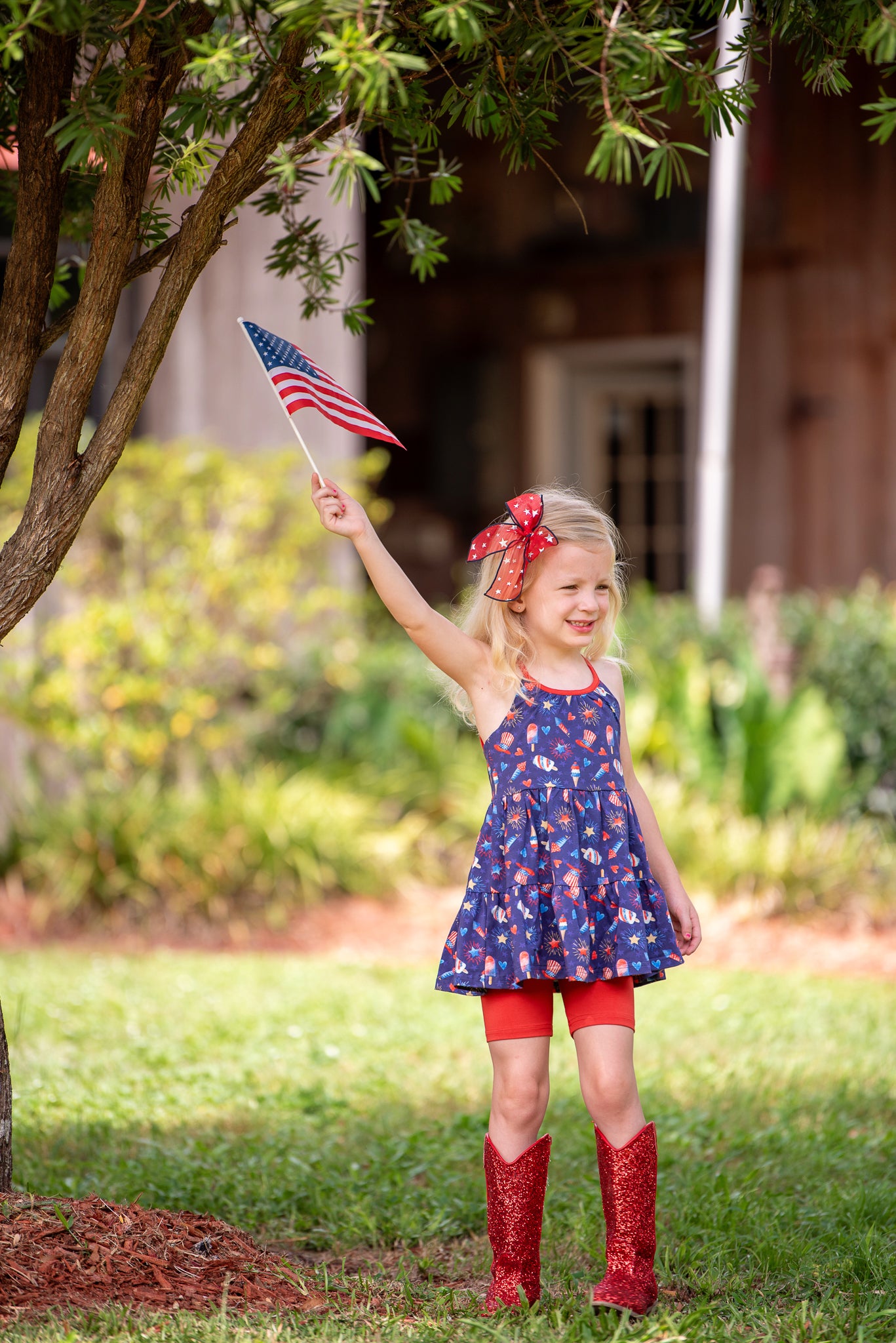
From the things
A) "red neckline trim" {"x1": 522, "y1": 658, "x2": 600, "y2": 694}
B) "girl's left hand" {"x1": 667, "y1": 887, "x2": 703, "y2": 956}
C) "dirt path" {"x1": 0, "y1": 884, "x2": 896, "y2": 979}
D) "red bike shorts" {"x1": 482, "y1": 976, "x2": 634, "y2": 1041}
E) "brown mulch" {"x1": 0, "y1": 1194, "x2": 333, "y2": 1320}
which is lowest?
"dirt path" {"x1": 0, "y1": 884, "x2": 896, "y2": 979}

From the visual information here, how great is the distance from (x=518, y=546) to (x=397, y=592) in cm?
29

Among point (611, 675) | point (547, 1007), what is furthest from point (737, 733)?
point (547, 1007)

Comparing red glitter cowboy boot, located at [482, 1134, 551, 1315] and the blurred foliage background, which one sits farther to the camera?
the blurred foliage background

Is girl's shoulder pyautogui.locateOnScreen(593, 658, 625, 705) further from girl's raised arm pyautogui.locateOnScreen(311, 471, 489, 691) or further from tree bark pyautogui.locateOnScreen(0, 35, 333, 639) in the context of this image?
tree bark pyautogui.locateOnScreen(0, 35, 333, 639)

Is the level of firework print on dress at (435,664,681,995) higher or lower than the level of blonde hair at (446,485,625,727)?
lower

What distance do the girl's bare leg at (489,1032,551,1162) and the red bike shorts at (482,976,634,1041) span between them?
2 centimetres

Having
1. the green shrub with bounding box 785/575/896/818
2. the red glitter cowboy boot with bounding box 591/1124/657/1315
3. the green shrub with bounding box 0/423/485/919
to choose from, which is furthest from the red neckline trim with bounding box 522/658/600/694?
the green shrub with bounding box 785/575/896/818

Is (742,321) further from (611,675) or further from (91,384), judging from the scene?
(91,384)

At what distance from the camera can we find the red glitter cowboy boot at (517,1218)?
2619mm

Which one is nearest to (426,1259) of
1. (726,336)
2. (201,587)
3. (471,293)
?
(201,587)

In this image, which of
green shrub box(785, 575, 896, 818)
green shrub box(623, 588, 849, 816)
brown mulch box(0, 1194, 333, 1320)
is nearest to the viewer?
brown mulch box(0, 1194, 333, 1320)

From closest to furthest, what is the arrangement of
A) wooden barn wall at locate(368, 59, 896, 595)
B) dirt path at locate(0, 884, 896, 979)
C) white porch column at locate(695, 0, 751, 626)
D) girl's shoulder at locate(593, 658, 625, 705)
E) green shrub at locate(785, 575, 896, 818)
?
1. girl's shoulder at locate(593, 658, 625, 705)
2. dirt path at locate(0, 884, 896, 979)
3. green shrub at locate(785, 575, 896, 818)
4. white porch column at locate(695, 0, 751, 626)
5. wooden barn wall at locate(368, 59, 896, 595)

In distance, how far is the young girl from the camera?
2578mm

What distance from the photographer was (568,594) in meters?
2.75
